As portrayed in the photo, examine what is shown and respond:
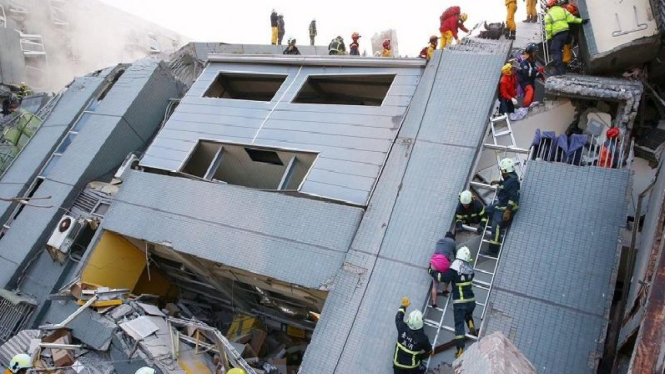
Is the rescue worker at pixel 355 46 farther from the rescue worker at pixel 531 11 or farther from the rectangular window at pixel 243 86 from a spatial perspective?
the rescue worker at pixel 531 11

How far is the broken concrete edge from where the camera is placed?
8156 millimetres

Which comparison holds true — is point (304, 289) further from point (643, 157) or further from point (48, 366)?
point (643, 157)

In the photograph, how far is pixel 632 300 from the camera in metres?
6.12

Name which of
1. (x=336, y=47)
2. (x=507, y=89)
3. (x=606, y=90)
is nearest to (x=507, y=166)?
(x=507, y=89)

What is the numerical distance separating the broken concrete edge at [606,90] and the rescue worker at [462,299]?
3945 mm

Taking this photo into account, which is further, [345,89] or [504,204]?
[345,89]

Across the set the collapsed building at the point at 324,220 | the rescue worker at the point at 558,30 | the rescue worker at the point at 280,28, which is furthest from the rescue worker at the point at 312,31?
the rescue worker at the point at 558,30

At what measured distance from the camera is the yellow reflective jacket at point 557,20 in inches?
374

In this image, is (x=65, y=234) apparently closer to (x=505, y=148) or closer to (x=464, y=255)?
(x=464, y=255)

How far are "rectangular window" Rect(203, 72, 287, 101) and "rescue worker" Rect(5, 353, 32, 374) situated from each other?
7.15 m

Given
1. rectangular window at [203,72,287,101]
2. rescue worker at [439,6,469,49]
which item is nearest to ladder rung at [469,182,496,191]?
Result: rescue worker at [439,6,469,49]

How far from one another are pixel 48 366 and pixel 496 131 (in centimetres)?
873

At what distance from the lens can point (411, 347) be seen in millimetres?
6316

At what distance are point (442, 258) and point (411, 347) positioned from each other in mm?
1382
